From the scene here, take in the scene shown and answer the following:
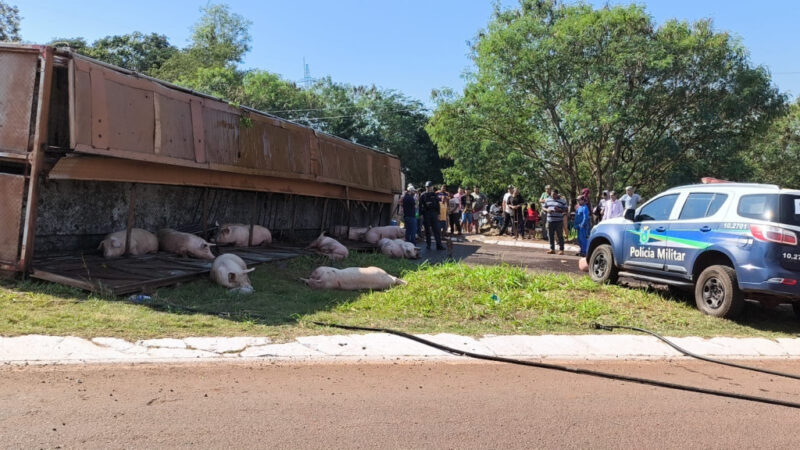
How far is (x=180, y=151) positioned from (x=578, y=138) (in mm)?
13918

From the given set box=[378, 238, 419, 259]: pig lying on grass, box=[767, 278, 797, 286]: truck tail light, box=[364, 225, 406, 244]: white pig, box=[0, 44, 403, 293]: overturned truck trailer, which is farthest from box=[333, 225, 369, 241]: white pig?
box=[767, 278, 797, 286]: truck tail light

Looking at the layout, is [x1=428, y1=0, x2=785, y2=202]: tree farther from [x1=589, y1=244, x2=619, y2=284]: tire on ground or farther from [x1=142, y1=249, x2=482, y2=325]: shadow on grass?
[x1=142, y1=249, x2=482, y2=325]: shadow on grass

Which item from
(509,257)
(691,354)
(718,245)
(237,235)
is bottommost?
(691,354)

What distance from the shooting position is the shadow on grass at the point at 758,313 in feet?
27.3

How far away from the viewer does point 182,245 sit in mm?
10383

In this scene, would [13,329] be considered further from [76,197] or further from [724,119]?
[724,119]

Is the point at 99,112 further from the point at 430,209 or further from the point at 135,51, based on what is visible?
the point at 135,51

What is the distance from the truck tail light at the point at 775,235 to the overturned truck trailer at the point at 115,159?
26.3ft

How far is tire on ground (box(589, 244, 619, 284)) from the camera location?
1064 cm

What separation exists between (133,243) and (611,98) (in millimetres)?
15059

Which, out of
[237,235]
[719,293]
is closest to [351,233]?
[237,235]

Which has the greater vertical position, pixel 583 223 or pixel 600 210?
pixel 600 210

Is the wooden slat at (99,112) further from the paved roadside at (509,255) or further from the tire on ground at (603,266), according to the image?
the tire on ground at (603,266)

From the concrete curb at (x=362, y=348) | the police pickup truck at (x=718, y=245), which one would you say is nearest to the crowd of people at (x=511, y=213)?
the police pickup truck at (x=718, y=245)
